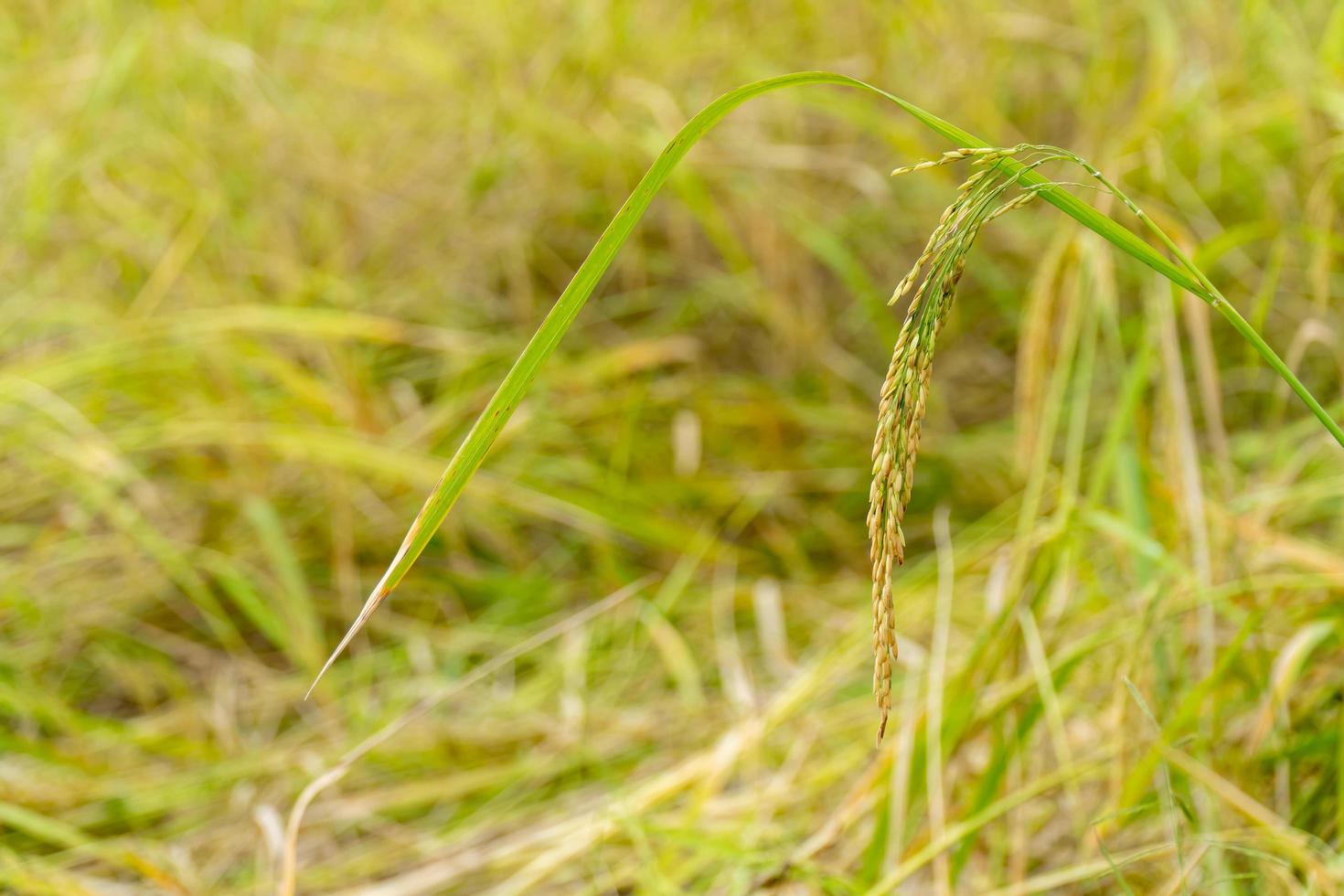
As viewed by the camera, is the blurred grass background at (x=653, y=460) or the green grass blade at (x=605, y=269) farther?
the blurred grass background at (x=653, y=460)

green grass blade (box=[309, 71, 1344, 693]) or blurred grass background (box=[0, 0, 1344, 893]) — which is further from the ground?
green grass blade (box=[309, 71, 1344, 693])

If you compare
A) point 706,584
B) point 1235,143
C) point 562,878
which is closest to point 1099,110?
point 1235,143

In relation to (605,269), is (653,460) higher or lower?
lower

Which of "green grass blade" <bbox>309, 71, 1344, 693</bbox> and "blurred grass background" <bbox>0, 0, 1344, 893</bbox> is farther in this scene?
"blurred grass background" <bbox>0, 0, 1344, 893</bbox>

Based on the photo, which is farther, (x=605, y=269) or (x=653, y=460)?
(x=653, y=460)

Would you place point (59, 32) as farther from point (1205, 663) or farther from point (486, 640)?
point (1205, 663)
